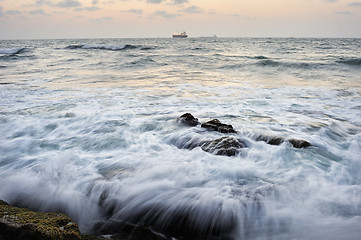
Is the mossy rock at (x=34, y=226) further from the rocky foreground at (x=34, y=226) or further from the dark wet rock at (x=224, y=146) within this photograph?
the dark wet rock at (x=224, y=146)

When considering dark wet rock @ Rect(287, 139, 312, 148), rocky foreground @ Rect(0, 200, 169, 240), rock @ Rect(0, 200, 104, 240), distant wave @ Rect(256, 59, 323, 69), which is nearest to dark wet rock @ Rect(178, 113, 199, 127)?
dark wet rock @ Rect(287, 139, 312, 148)

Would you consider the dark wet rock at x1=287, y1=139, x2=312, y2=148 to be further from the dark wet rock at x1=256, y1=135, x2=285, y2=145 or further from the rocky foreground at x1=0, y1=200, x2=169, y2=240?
the rocky foreground at x1=0, y1=200, x2=169, y2=240

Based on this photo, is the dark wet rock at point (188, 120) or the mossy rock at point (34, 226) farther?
the dark wet rock at point (188, 120)

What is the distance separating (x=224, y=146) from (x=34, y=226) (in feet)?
7.98

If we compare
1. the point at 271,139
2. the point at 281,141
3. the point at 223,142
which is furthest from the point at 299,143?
the point at 223,142

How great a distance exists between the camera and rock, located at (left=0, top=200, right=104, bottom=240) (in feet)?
4.84

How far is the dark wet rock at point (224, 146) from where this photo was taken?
332cm

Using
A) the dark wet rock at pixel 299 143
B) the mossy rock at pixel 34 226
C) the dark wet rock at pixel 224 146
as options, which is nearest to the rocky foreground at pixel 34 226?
the mossy rock at pixel 34 226

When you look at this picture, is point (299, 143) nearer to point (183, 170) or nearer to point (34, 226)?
point (183, 170)

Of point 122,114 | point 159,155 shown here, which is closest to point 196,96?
point 122,114

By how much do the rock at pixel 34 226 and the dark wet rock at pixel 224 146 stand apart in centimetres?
195

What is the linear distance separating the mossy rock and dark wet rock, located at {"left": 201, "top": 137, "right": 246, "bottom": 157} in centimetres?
206

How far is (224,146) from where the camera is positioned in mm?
3434

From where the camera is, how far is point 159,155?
3377mm
